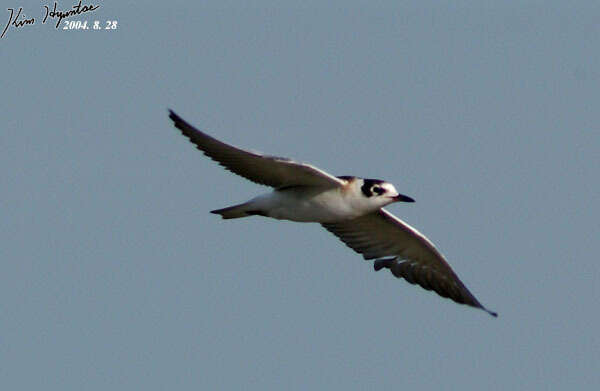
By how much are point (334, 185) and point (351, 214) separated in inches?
18.3

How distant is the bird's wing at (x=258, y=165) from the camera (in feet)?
42.3

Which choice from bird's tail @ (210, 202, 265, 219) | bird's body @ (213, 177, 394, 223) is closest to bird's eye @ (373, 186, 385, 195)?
bird's body @ (213, 177, 394, 223)

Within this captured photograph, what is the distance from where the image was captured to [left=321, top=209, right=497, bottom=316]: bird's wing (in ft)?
50.4

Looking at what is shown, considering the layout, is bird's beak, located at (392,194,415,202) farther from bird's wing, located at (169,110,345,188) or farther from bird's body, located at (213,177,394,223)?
bird's wing, located at (169,110,345,188)

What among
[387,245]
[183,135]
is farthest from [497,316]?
[183,135]

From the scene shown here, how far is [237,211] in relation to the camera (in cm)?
1384

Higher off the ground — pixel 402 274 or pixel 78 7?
pixel 78 7

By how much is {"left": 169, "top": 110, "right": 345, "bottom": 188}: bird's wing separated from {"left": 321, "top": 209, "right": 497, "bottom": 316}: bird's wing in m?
1.92

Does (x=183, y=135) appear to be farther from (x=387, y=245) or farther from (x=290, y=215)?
(x=387, y=245)

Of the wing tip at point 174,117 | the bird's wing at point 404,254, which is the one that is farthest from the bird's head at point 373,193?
the wing tip at point 174,117

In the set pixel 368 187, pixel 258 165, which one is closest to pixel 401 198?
pixel 368 187

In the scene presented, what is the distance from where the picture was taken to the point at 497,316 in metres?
15.3

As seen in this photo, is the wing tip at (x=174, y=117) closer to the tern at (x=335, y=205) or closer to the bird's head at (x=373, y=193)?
the tern at (x=335, y=205)

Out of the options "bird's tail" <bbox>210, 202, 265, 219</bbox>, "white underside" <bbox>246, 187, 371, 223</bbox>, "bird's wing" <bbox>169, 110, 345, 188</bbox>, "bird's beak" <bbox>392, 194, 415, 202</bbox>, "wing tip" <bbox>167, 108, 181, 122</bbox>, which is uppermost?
"wing tip" <bbox>167, 108, 181, 122</bbox>
